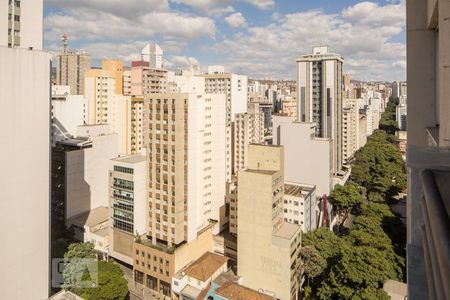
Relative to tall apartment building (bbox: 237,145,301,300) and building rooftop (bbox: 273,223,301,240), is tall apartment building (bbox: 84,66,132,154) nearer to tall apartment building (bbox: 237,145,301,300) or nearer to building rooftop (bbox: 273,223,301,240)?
tall apartment building (bbox: 237,145,301,300)

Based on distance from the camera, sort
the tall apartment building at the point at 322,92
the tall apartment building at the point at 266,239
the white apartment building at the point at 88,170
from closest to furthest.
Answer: the tall apartment building at the point at 266,239, the white apartment building at the point at 88,170, the tall apartment building at the point at 322,92

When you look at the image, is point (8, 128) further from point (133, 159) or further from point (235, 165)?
point (235, 165)

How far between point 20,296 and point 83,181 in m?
22.2

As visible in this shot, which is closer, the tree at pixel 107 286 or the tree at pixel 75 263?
the tree at pixel 107 286

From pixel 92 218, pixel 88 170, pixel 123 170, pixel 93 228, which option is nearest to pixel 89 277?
pixel 123 170

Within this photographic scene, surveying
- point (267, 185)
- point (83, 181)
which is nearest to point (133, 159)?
point (83, 181)

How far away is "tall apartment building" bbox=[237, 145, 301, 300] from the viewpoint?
24.8m

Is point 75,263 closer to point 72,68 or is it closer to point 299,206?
point 299,206

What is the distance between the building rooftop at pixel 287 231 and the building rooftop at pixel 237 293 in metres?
4.54

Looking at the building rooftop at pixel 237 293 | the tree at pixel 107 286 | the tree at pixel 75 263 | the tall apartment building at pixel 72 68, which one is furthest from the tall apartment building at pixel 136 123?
the tall apartment building at pixel 72 68

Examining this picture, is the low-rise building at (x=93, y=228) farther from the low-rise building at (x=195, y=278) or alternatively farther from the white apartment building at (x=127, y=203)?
the low-rise building at (x=195, y=278)

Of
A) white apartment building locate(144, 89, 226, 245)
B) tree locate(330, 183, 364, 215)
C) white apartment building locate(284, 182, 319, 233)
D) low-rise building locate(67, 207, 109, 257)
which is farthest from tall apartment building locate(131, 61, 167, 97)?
tree locate(330, 183, 364, 215)

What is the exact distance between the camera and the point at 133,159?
32094 mm

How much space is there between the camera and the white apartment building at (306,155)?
135 ft
